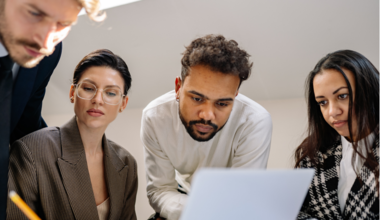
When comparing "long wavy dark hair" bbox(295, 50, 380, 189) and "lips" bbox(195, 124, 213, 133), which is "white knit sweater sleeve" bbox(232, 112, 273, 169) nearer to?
"lips" bbox(195, 124, 213, 133)

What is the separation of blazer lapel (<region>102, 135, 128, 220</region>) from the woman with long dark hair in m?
0.90

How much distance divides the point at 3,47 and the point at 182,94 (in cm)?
83

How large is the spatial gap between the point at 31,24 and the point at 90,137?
0.75 m

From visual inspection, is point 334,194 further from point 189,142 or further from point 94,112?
point 94,112

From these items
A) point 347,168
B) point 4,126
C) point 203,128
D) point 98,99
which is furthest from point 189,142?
point 4,126

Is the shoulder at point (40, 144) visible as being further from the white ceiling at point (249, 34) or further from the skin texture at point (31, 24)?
the white ceiling at point (249, 34)

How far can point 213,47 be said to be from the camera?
1608 millimetres

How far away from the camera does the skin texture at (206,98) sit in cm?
153

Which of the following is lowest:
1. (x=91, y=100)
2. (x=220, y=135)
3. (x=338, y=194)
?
(x=338, y=194)

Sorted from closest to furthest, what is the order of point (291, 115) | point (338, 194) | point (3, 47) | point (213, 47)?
point (3, 47)
point (338, 194)
point (213, 47)
point (291, 115)

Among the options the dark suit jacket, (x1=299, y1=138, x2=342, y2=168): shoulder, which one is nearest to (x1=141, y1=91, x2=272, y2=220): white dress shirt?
(x1=299, y1=138, x2=342, y2=168): shoulder

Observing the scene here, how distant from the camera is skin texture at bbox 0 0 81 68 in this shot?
1.03 meters
